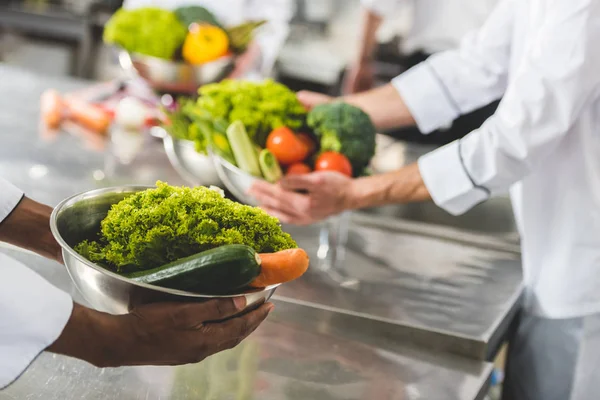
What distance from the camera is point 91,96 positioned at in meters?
2.39

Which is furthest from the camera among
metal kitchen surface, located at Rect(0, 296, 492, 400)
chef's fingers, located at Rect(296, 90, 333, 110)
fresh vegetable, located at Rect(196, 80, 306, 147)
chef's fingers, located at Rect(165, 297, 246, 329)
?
chef's fingers, located at Rect(296, 90, 333, 110)

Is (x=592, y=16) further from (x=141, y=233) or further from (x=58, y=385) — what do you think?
(x=58, y=385)

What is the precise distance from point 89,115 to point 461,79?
1091 mm

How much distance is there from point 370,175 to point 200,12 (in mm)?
893

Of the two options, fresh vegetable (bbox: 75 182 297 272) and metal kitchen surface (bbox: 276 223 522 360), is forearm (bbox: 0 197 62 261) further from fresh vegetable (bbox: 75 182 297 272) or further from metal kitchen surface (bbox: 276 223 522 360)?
metal kitchen surface (bbox: 276 223 522 360)

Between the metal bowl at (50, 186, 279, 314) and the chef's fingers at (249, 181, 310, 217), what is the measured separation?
39 cm

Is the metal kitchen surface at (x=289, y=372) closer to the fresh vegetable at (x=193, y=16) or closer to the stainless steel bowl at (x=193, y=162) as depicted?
the stainless steel bowl at (x=193, y=162)

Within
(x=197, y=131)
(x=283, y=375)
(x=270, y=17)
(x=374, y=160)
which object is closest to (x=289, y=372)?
(x=283, y=375)

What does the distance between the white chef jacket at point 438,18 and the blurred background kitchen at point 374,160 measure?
2 centimetres

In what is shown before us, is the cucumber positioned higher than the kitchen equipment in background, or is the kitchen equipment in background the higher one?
the cucumber

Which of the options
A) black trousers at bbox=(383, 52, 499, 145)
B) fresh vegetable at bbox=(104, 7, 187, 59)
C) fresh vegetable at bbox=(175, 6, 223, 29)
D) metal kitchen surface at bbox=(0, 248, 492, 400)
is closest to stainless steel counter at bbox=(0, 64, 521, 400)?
metal kitchen surface at bbox=(0, 248, 492, 400)

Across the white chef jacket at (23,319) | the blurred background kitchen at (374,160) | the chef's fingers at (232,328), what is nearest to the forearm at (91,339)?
the white chef jacket at (23,319)

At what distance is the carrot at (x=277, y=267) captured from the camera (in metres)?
0.88

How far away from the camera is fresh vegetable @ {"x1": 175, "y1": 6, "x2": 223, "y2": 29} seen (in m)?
2.08
